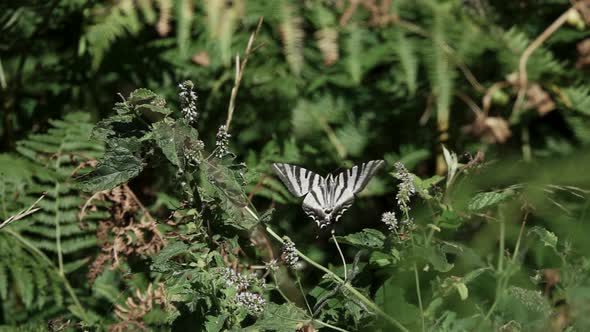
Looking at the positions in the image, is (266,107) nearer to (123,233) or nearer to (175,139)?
(123,233)

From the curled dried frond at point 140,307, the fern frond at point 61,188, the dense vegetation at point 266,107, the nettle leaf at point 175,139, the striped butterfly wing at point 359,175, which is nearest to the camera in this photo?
the nettle leaf at point 175,139

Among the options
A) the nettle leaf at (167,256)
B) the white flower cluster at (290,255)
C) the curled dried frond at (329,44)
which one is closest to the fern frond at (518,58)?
the curled dried frond at (329,44)

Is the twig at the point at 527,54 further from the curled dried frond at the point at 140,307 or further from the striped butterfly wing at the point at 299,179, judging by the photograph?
the curled dried frond at the point at 140,307

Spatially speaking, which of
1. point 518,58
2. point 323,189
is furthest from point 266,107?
point 323,189

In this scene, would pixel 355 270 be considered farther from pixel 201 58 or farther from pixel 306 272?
pixel 201 58

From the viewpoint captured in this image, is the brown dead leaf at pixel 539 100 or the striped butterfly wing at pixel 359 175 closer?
the striped butterfly wing at pixel 359 175

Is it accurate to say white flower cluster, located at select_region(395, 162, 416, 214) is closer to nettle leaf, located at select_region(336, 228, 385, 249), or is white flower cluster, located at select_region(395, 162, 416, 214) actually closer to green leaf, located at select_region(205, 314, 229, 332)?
nettle leaf, located at select_region(336, 228, 385, 249)
